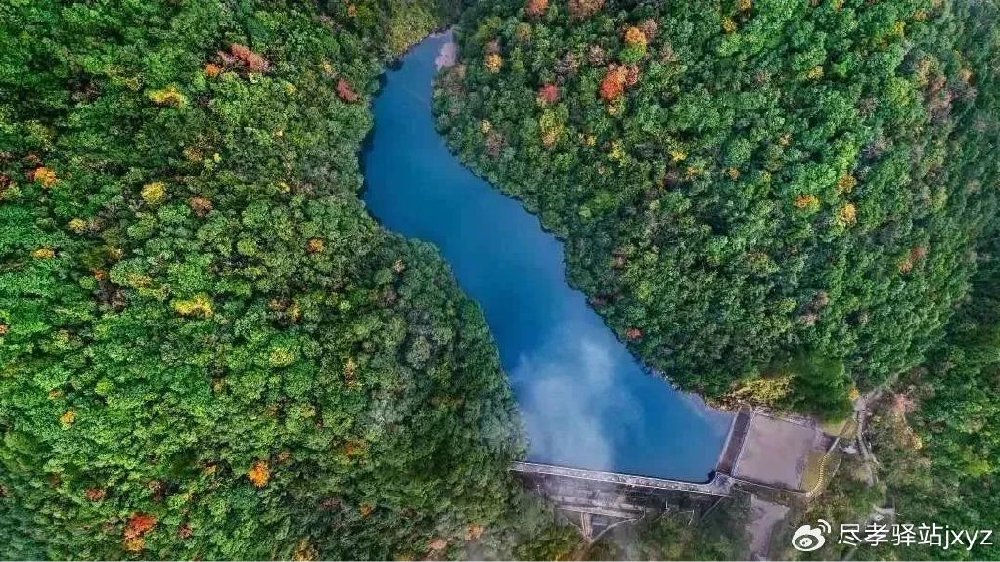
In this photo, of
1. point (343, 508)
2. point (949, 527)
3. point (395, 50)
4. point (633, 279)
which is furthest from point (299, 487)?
point (949, 527)

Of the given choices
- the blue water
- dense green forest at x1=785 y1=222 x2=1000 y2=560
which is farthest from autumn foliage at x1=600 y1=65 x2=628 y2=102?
dense green forest at x1=785 y1=222 x2=1000 y2=560

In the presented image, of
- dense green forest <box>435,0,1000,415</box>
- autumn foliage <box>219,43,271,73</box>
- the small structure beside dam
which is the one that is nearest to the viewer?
dense green forest <box>435,0,1000,415</box>

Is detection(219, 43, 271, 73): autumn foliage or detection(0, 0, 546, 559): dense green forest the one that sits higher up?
detection(219, 43, 271, 73): autumn foliage

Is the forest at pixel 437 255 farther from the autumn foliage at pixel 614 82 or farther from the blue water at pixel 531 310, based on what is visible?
the blue water at pixel 531 310

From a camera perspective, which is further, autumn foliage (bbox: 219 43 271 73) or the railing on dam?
the railing on dam

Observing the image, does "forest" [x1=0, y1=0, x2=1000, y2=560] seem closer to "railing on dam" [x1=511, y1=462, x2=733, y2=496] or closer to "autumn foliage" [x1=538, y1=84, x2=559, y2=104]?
"autumn foliage" [x1=538, y1=84, x2=559, y2=104]

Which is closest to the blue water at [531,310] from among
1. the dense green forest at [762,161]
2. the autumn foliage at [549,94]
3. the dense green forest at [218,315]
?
the dense green forest at [218,315]

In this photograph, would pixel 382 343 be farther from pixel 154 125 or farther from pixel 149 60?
pixel 149 60
